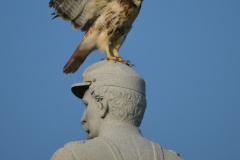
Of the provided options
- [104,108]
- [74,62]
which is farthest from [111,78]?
[74,62]

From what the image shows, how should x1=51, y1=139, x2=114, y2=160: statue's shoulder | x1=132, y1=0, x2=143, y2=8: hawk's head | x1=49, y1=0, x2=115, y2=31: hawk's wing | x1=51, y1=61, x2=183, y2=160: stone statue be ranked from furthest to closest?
x1=49, y1=0, x2=115, y2=31: hawk's wing < x1=132, y1=0, x2=143, y2=8: hawk's head < x1=51, y1=61, x2=183, y2=160: stone statue < x1=51, y1=139, x2=114, y2=160: statue's shoulder

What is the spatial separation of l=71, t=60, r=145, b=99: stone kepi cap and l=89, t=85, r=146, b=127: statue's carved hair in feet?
0.22

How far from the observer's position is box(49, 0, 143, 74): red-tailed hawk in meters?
7.19

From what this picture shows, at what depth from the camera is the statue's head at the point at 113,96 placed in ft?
15.7

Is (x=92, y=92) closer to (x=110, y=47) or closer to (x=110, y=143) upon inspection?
(x=110, y=143)

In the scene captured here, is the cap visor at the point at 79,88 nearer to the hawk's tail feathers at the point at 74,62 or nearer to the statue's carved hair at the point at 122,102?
the statue's carved hair at the point at 122,102

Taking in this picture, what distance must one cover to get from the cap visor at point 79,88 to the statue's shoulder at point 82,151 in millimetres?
1023

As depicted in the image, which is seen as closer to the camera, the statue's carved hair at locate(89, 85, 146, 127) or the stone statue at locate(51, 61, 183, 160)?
the stone statue at locate(51, 61, 183, 160)

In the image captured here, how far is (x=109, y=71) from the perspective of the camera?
5035 millimetres

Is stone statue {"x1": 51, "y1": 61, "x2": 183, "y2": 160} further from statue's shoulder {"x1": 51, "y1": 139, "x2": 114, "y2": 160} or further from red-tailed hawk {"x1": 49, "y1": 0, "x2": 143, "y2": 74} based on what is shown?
red-tailed hawk {"x1": 49, "y1": 0, "x2": 143, "y2": 74}

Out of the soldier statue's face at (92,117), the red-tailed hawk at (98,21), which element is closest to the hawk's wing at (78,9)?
the red-tailed hawk at (98,21)

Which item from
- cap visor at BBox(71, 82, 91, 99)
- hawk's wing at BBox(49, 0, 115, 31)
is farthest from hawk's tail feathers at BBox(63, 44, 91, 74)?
cap visor at BBox(71, 82, 91, 99)

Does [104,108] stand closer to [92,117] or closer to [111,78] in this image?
[92,117]

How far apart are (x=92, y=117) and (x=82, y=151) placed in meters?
0.84
